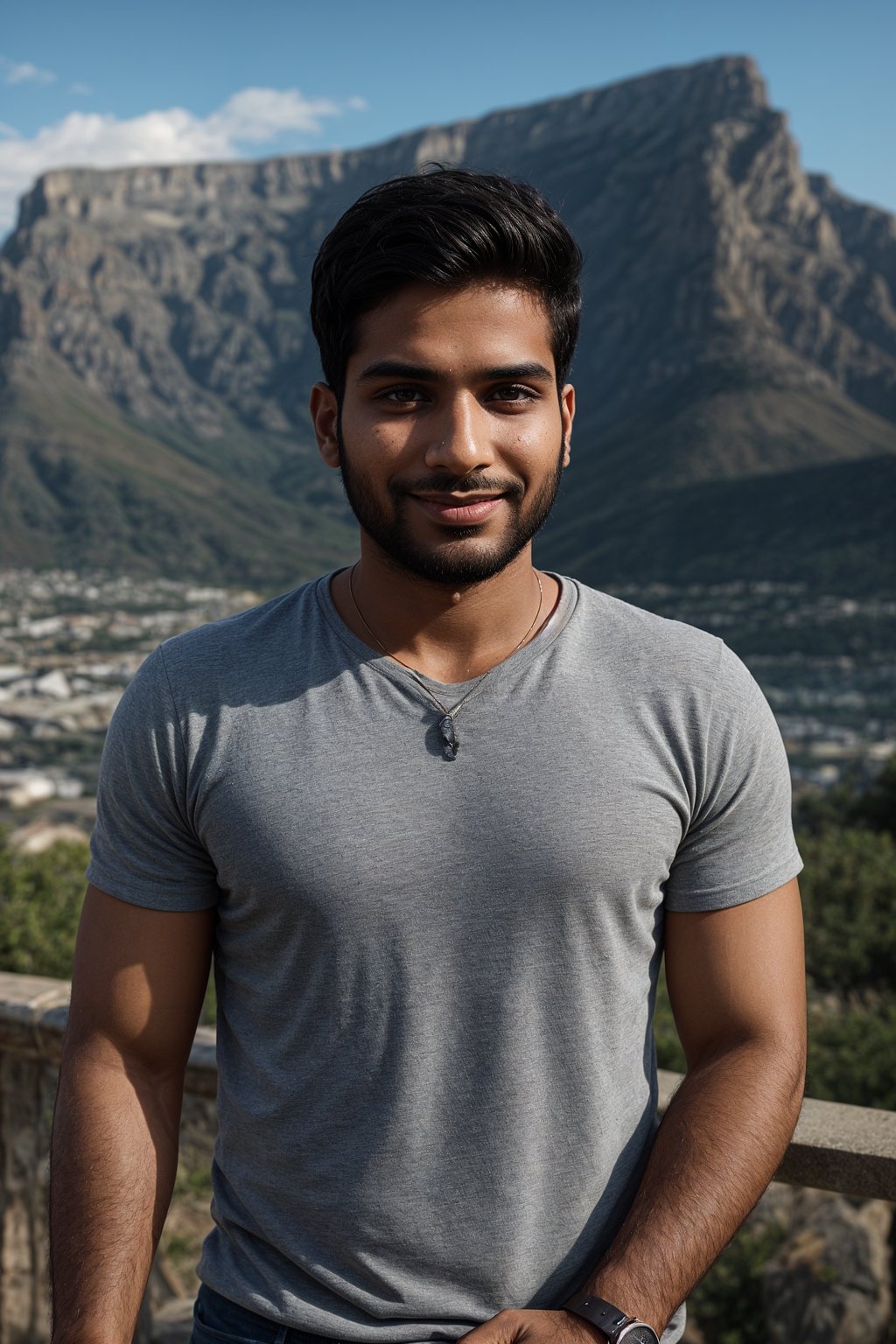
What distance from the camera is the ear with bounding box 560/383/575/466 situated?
1.79 metres

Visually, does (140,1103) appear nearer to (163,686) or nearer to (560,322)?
(163,686)

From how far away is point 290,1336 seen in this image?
1533 millimetres

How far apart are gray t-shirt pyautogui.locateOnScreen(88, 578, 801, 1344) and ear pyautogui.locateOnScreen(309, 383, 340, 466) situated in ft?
1.24

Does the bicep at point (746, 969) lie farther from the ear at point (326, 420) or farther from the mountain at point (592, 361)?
the mountain at point (592, 361)

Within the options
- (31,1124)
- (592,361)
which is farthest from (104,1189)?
(592,361)

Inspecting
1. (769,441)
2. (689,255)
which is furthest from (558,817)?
(689,255)

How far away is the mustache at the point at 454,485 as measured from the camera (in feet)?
5.41

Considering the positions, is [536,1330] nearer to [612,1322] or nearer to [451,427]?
[612,1322]

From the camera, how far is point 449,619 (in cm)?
174

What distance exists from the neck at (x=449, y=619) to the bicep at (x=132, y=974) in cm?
48

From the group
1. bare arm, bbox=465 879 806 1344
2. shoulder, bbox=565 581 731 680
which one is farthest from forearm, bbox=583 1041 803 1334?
shoulder, bbox=565 581 731 680

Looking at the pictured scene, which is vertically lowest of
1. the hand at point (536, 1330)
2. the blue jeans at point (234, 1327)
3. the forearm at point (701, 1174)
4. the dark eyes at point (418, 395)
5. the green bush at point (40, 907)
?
the green bush at point (40, 907)

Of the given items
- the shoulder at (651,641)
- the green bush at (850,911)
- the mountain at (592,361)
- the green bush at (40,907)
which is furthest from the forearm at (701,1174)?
the mountain at (592,361)

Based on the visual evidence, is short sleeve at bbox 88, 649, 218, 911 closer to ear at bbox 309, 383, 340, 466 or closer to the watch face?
ear at bbox 309, 383, 340, 466
